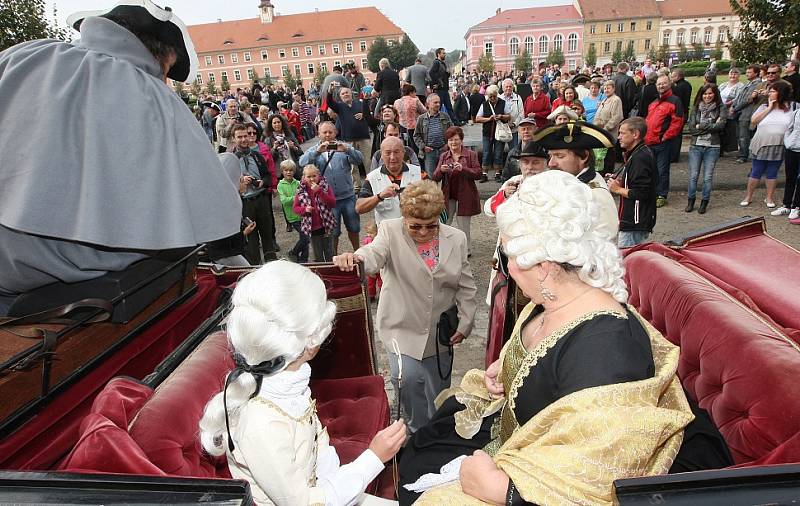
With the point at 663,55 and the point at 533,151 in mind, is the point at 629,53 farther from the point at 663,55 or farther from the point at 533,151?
the point at 533,151

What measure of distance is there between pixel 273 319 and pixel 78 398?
0.96 meters

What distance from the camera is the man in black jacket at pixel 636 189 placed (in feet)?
14.9

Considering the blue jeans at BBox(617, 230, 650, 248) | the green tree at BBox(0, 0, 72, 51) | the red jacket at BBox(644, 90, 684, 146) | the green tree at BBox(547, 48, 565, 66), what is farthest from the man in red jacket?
the green tree at BBox(547, 48, 565, 66)

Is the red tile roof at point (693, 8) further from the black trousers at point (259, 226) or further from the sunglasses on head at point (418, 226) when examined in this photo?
the sunglasses on head at point (418, 226)

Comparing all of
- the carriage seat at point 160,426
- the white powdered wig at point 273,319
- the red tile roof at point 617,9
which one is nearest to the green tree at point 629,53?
the red tile roof at point 617,9

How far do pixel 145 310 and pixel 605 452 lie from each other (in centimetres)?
193

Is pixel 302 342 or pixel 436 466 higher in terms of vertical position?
pixel 302 342

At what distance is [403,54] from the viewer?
41.8 metres

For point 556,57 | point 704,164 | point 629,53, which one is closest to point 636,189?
point 704,164

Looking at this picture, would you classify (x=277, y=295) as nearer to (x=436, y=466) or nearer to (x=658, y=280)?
(x=436, y=466)

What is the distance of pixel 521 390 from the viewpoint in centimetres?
166

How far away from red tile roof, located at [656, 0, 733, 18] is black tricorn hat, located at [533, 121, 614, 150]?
96403 millimetres

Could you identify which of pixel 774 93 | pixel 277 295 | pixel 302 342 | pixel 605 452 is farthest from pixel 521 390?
pixel 774 93

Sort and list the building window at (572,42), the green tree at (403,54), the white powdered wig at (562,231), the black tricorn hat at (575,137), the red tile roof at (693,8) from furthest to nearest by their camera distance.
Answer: the red tile roof at (693,8) → the building window at (572,42) → the green tree at (403,54) → the black tricorn hat at (575,137) → the white powdered wig at (562,231)
